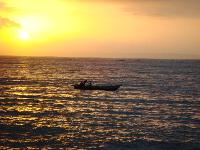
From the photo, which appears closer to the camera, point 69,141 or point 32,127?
point 69,141

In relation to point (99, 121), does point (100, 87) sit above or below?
above

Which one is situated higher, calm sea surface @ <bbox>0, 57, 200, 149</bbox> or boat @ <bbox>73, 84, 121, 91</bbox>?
boat @ <bbox>73, 84, 121, 91</bbox>

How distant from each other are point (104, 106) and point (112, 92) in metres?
18.5

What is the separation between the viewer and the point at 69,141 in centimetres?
3194

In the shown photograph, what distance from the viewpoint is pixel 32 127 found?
3706 cm

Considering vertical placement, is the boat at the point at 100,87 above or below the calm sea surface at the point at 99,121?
above

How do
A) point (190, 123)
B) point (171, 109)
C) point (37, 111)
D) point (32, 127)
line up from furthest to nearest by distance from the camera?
point (171, 109)
point (37, 111)
point (190, 123)
point (32, 127)

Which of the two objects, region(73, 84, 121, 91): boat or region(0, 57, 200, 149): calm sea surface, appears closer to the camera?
region(0, 57, 200, 149): calm sea surface

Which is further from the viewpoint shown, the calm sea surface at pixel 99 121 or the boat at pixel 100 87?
the boat at pixel 100 87

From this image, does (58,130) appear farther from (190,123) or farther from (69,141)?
(190,123)

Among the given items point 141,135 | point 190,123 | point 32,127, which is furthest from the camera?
point 190,123

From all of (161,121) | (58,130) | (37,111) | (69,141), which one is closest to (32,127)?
(58,130)

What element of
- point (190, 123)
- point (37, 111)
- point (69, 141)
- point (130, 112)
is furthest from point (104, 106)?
point (69, 141)

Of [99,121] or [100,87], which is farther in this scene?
[100,87]
